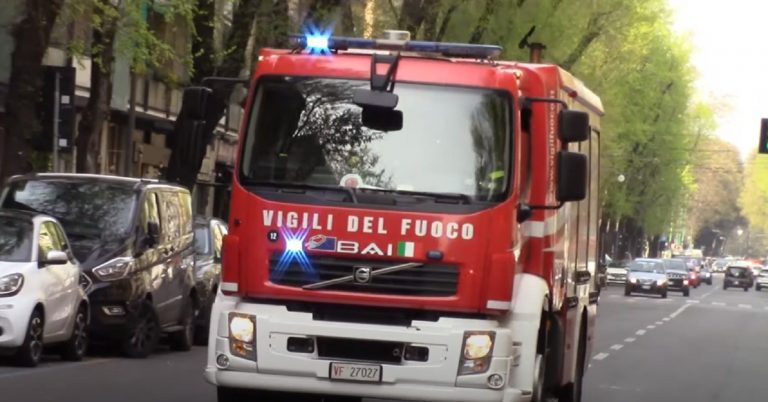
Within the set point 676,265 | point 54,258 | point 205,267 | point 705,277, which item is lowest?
point 705,277

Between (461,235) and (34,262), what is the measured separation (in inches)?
284

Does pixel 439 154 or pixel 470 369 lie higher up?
pixel 439 154

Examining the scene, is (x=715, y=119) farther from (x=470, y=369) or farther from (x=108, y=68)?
(x=470, y=369)

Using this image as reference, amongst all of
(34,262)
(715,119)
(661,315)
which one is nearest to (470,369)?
(34,262)

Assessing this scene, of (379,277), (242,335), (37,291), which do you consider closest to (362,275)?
(379,277)

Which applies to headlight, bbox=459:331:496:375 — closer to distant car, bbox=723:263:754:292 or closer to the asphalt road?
the asphalt road

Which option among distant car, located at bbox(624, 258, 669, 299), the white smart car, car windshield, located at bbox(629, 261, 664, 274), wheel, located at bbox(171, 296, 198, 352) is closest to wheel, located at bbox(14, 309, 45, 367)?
the white smart car

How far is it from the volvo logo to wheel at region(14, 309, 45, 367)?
6.31 metres

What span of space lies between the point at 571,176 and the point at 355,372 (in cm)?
209

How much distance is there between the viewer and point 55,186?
20.0 m

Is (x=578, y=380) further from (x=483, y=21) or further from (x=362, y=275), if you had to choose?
(x=483, y=21)

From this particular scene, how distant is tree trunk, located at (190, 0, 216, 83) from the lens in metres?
29.6

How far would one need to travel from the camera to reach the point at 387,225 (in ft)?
37.3

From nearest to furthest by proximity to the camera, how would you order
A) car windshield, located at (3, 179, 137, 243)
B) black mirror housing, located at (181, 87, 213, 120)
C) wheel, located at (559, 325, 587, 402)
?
black mirror housing, located at (181, 87, 213, 120) → wheel, located at (559, 325, 587, 402) → car windshield, located at (3, 179, 137, 243)
